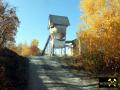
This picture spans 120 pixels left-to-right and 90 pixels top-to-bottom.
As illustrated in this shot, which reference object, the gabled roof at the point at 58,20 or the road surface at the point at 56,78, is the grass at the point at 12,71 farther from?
the gabled roof at the point at 58,20

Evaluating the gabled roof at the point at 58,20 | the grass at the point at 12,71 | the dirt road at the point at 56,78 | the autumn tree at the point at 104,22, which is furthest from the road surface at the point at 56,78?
the gabled roof at the point at 58,20

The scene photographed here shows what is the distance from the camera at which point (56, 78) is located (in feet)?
95.7

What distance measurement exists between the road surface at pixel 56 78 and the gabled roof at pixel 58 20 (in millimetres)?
11633

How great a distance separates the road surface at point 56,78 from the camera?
2678 centimetres

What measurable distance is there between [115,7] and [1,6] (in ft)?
66.4

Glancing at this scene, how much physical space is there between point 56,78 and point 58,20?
18.9 m

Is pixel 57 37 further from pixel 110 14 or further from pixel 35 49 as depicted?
pixel 35 49

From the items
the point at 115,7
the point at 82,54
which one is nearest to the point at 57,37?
the point at 82,54

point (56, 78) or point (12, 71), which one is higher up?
point (12, 71)

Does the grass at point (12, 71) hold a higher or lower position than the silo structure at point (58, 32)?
lower

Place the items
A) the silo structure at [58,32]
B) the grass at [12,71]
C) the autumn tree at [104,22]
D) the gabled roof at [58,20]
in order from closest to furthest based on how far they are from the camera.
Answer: the grass at [12,71]
the autumn tree at [104,22]
the silo structure at [58,32]
the gabled roof at [58,20]

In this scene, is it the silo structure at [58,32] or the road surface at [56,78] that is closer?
the road surface at [56,78]

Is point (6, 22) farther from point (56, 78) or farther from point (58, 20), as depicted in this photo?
point (56, 78)

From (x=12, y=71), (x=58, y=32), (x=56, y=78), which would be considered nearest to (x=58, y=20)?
(x=58, y=32)
